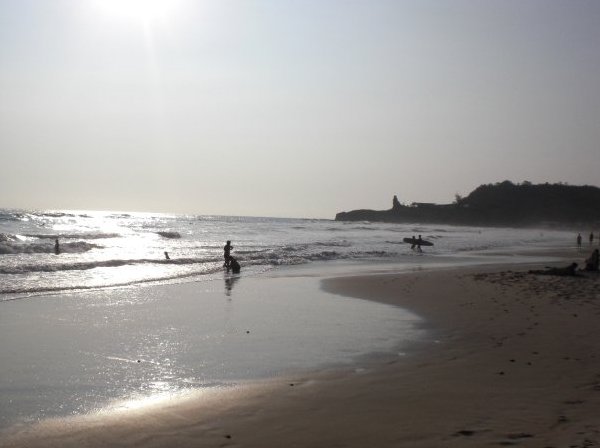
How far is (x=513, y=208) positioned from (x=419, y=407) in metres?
154

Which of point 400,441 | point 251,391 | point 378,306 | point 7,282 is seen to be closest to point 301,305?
point 378,306

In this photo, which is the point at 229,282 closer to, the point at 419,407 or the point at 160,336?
the point at 160,336

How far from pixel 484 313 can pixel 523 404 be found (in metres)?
6.94

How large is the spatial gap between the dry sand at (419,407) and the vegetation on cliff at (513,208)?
445 feet

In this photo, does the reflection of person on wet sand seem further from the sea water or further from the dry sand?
the dry sand

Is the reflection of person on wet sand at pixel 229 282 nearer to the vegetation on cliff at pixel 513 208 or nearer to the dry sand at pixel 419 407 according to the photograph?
the dry sand at pixel 419 407

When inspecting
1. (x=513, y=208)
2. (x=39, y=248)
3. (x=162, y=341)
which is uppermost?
(x=513, y=208)

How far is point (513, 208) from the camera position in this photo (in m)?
150

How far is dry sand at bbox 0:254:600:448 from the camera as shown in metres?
5.20

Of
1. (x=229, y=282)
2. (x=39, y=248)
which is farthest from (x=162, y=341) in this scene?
(x=39, y=248)

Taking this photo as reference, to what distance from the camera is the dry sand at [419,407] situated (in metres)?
5.20

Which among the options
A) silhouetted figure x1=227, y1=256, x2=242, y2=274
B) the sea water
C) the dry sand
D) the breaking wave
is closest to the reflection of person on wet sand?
the sea water

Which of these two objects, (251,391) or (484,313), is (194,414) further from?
(484,313)

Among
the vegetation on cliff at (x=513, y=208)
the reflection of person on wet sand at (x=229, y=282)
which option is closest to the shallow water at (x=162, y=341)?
the reflection of person on wet sand at (x=229, y=282)
